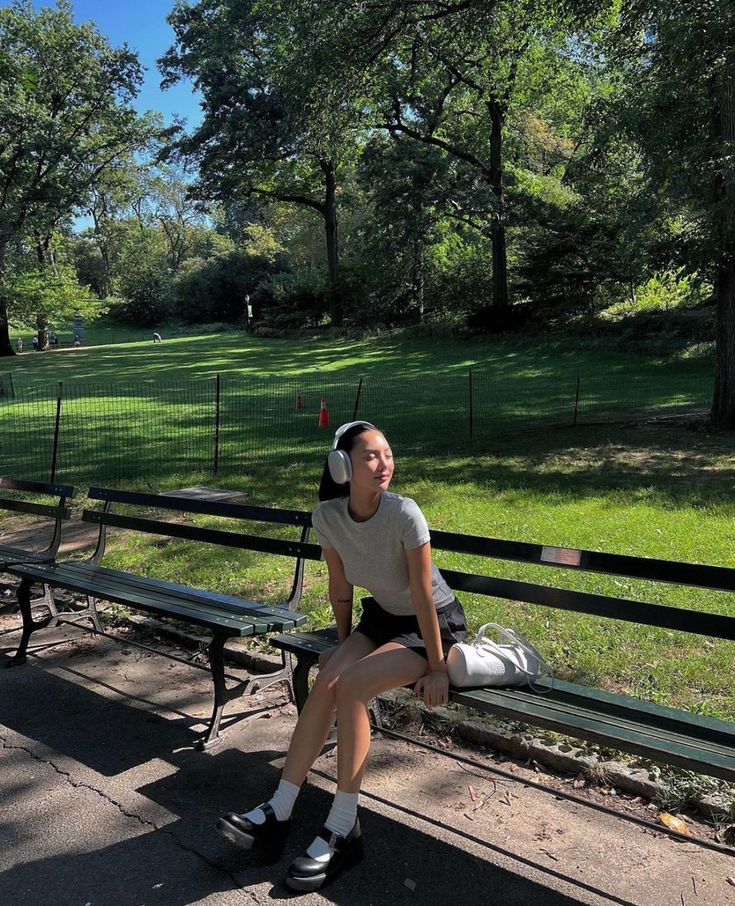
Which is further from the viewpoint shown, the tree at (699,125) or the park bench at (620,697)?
the tree at (699,125)

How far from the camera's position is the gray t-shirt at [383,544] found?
3.00 meters

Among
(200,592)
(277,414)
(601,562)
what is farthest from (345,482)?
(277,414)

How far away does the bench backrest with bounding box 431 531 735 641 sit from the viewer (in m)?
2.61

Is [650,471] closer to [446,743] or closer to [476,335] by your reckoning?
[446,743]

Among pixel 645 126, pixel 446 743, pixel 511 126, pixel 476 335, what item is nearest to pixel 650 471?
pixel 645 126

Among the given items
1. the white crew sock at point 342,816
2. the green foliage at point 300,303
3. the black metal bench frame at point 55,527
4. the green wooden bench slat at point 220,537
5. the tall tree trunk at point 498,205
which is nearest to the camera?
the white crew sock at point 342,816

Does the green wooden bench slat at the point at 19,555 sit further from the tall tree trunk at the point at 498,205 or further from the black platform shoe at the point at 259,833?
the tall tree trunk at the point at 498,205

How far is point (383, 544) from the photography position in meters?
Result: 3.04

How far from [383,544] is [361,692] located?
54 centimetres

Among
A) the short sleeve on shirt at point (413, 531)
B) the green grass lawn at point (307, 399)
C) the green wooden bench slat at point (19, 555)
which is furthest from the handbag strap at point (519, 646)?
the green grass lawn at point (307, 399)

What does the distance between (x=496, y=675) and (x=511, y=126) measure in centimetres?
3236

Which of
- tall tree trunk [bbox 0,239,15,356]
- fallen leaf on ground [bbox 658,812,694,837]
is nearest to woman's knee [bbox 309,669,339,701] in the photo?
fallen leaf on ground [bbox 658,812,694,837]

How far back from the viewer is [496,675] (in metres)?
3.02

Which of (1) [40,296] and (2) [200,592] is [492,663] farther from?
(1) [40,296]
